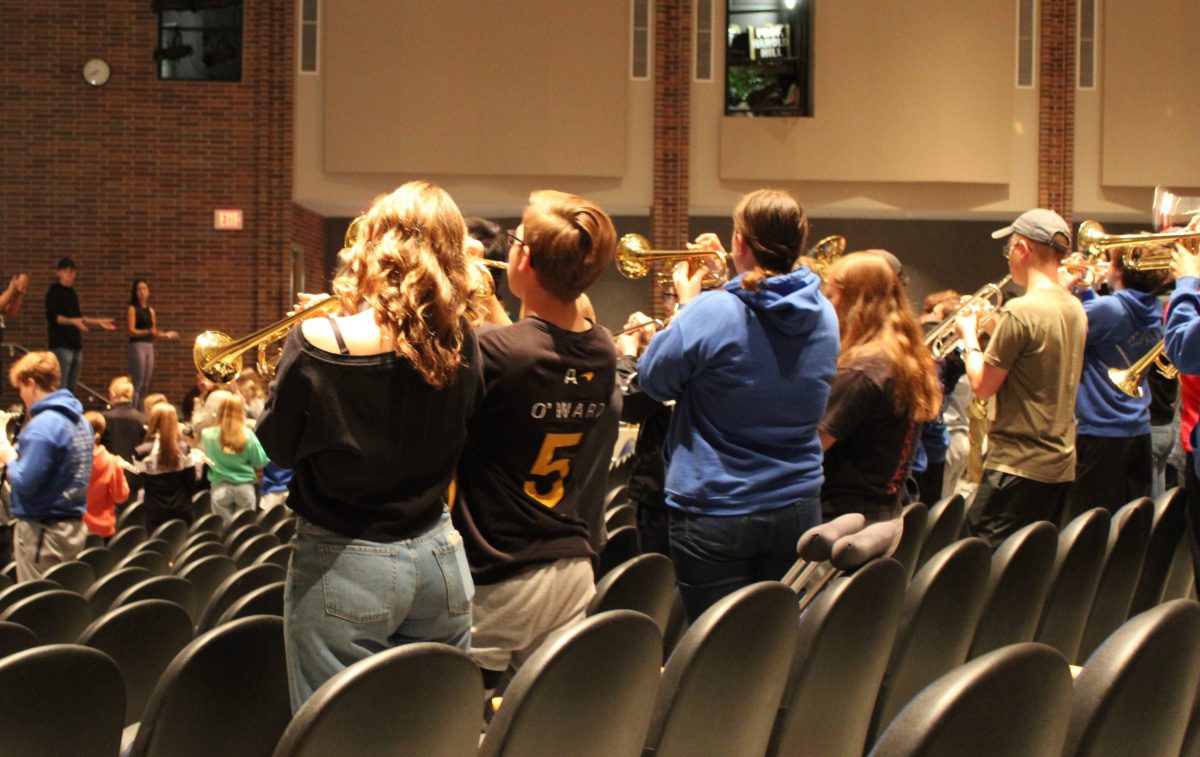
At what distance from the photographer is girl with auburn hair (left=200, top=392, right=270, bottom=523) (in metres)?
9.02

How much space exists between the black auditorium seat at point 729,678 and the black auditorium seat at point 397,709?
34 centimetres

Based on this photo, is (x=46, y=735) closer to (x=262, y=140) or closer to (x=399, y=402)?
(x=399, y=402)

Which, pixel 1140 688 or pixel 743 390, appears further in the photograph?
pixel 743 390

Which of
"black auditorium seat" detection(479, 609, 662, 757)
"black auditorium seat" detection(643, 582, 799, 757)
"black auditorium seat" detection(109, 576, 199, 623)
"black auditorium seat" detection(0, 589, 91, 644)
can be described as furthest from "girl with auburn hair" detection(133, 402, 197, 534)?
"black auditorium seat" detection(479, 609, 662, 757)

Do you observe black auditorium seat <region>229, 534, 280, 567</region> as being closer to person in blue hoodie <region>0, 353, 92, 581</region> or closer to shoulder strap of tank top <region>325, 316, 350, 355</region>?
person in blue hoodie <region>0, 353, 92, 581</region>

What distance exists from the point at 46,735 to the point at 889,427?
2362 millimetres

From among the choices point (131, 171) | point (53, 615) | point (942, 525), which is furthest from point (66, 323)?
point (942, 525)

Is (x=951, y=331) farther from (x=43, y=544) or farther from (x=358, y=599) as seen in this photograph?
(x=43, y=544)

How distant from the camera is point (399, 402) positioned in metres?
2.32

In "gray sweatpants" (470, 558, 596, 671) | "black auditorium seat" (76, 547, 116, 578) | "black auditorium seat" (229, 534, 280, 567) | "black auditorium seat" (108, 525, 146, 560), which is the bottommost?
"black auditorium seat" (108, 525, 146, 560)

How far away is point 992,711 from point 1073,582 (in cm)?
175

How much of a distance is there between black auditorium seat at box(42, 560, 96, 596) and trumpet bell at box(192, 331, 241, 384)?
1.78 m

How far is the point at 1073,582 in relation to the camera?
2.99 m

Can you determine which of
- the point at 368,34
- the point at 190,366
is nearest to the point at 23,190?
the point at 190,366
